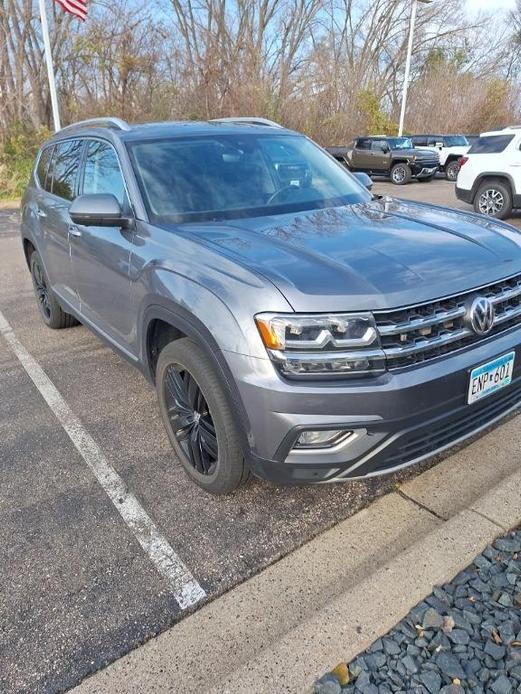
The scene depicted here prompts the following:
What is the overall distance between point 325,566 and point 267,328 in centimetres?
108

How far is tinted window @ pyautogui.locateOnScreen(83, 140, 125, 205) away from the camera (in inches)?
128

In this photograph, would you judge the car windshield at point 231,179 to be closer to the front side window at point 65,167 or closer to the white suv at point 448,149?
the front side window at point 65,167

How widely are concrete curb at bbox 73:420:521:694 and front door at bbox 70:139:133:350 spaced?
5.49 ft

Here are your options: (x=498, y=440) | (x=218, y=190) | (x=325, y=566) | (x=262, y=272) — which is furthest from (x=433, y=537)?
(x=218, y=190)

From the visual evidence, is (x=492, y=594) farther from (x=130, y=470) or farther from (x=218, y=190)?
(x=218, y=190)

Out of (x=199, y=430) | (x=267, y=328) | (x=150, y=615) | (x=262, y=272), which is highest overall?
(x=262, y=272)

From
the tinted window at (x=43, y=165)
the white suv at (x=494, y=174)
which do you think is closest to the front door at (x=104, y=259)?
the tinted window at (x=43, y=165)

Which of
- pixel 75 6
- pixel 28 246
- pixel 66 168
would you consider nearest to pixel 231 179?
pixel 66 168

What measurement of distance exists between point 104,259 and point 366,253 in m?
1.72

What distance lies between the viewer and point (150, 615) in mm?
2117

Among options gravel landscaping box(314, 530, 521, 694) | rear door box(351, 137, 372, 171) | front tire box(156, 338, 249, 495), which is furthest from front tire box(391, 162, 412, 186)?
gravel landscaping box(314, 530, 521, 694)

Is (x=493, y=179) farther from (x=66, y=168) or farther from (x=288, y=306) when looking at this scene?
(x=288, y=306)

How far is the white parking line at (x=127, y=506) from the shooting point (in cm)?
226

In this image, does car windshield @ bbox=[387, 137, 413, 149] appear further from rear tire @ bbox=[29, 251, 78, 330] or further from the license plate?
the license plate
